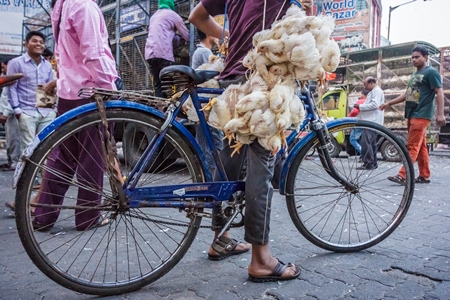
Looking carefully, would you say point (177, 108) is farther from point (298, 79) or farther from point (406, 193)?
point (406, 193)

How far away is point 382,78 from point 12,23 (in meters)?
17.0

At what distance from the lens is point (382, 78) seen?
13258 mm

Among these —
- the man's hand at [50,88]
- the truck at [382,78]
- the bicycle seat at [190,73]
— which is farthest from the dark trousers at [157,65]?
the truck at [382,78]

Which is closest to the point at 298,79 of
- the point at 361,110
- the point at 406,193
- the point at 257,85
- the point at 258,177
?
the point at 257,85

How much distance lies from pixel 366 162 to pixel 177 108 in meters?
2.12

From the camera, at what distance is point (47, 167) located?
2141 millimetres

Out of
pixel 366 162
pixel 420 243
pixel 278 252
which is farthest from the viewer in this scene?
pixel 366 162

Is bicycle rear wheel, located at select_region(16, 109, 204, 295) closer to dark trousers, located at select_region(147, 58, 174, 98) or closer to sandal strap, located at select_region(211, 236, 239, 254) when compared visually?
sandal strap, located at select_region(211, 236, 239, 254)

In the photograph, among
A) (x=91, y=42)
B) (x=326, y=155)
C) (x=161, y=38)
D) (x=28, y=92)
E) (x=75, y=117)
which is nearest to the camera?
(x=75, y=117)

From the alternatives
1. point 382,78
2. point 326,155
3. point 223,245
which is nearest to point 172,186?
point 223,245

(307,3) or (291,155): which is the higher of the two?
(307,3)

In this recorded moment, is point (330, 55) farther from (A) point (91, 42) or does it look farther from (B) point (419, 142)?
(B) point (419, 142)

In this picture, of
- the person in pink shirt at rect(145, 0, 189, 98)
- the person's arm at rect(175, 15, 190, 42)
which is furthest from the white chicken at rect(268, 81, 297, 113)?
the person's arm at rect(175, 15, 190, 42)

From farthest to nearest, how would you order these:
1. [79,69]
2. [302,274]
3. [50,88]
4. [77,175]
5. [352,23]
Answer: [352,23] < [50,88] < [79,69] < [77,175] < [302,274]
